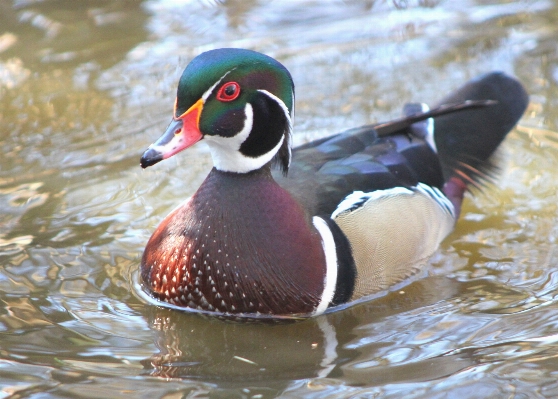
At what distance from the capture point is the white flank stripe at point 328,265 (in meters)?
4.15

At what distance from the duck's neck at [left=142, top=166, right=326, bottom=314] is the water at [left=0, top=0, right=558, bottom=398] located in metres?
0.16

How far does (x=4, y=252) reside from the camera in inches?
186

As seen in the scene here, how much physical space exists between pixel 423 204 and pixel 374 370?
142 cm

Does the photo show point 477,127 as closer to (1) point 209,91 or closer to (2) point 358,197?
(2) point 358,197

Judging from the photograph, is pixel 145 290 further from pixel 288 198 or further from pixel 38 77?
pixel 38 77

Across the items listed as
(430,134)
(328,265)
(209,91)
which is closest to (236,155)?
(209,91)

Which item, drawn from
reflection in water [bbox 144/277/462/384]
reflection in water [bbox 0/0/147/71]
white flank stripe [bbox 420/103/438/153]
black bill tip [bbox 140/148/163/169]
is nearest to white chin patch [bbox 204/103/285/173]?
black bill tip [bbox 140/148/163/169]

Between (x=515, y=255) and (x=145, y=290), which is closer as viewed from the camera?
(x=145, y=290)

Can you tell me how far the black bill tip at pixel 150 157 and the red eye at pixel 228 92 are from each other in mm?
408

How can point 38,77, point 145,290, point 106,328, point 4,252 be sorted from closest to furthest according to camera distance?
point 106,328 → point 145,290 → point 4,252 → point 38,77

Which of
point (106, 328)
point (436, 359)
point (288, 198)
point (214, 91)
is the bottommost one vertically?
point (436, 359)

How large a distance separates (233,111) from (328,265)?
90 cm

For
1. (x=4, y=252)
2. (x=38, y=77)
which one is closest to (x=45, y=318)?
(x=4, y=252)

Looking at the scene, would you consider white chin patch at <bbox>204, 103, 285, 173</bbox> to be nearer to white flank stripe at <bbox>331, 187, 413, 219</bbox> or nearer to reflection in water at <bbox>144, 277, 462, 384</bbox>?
white flank stripe at <bbox>331, 187, 413, 219</bbox>
